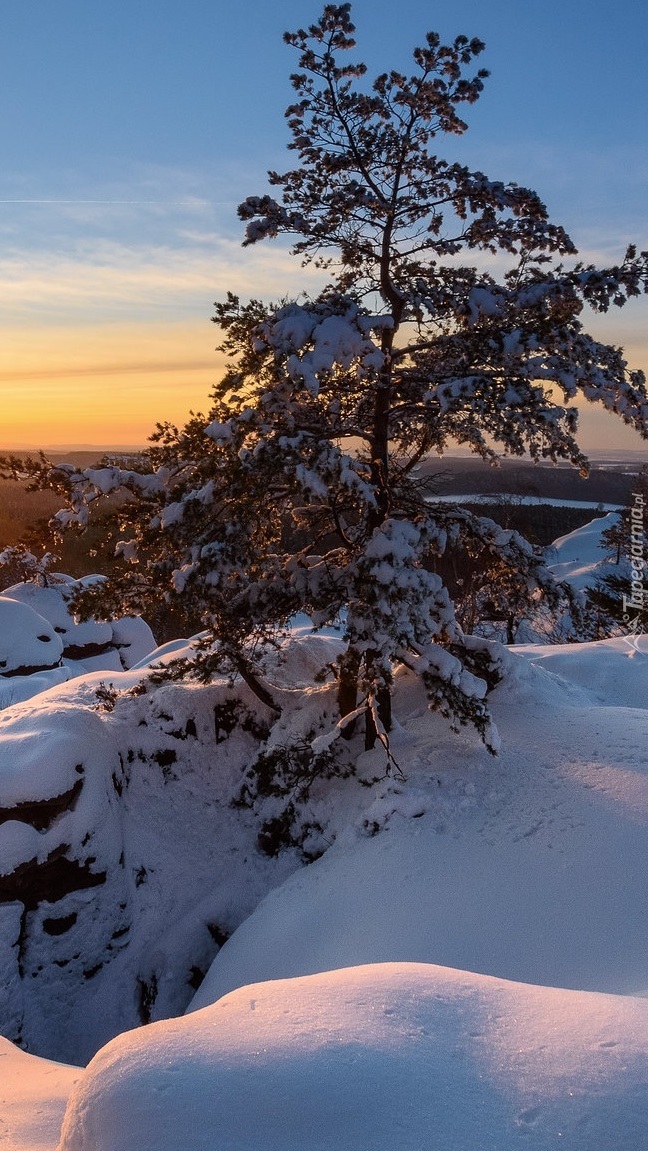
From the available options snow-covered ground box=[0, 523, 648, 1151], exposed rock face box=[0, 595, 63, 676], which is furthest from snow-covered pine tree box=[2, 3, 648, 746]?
exposed rock face box=[0, 595, 63, 676]

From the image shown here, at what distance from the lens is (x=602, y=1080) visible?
288cm

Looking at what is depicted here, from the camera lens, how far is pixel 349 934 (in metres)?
6.63

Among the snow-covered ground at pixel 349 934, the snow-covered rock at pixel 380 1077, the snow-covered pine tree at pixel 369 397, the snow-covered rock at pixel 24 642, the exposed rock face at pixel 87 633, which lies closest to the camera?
the snow-covered rock at pixel 380 1077

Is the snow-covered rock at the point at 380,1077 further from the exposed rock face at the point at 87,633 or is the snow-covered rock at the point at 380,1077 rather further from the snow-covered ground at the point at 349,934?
the exposed rock face at the point at 87,633

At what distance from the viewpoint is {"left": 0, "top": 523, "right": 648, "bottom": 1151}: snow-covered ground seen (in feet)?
9.41

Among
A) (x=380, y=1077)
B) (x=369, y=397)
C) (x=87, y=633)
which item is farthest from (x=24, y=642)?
(x=380, y=1077)

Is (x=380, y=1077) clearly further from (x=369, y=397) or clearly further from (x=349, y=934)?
(x=369, y=397)

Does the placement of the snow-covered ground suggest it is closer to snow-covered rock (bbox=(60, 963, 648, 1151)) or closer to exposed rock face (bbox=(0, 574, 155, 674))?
snow-covered rock (bbox=(60, 963, 648, 1151))

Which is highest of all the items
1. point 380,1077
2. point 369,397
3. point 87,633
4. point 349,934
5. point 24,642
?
point 369,397

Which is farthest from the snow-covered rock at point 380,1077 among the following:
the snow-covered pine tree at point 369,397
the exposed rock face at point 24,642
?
the exposed rock face at point 24,642

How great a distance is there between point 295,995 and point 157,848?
610 centimetres

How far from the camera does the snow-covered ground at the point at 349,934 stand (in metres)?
2.87

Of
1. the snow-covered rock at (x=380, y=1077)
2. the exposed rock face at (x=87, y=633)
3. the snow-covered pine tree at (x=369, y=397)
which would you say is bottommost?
the exposed rock face at (x=87, y=633)

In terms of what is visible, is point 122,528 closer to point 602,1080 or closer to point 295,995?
point 295,995
